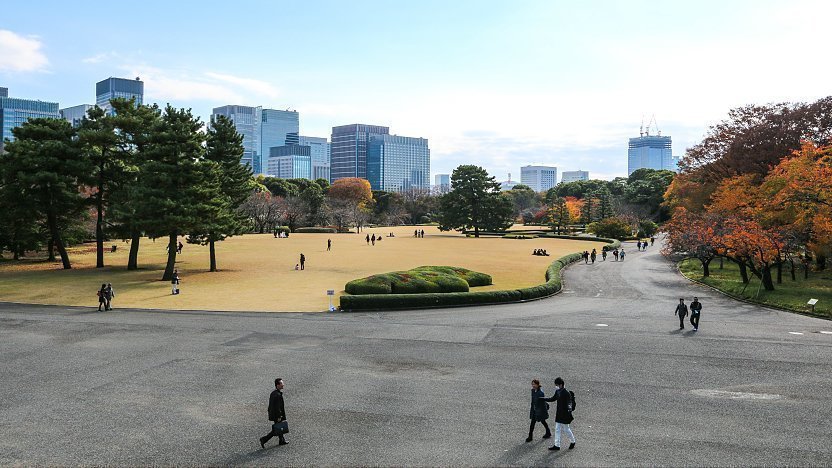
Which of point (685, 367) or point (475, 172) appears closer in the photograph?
point (685, 367)

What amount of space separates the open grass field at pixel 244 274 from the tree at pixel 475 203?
27151 mm

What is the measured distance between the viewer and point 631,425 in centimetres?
1195

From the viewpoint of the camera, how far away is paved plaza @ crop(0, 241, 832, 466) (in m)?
10.8

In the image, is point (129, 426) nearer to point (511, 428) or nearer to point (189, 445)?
point (189, 445)

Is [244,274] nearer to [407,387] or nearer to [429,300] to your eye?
[429,300]

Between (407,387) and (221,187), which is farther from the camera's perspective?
(221,187)

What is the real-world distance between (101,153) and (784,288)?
49.7 m

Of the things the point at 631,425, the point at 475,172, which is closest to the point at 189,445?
the point at 631,425

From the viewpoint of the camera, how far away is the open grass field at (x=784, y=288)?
1101 inches

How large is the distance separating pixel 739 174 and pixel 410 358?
42964mm

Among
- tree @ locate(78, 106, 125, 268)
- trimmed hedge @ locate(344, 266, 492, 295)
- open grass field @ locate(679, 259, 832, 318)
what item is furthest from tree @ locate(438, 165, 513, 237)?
trimmed hedge @ locate(344, 266, 492, 295)

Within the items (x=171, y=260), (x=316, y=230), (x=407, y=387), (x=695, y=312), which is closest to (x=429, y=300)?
(x=695, y=312)

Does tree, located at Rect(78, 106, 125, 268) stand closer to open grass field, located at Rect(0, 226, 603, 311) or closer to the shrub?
open grass field, located at Rect(0, 226, 603, 311)

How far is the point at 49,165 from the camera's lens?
133 feet
